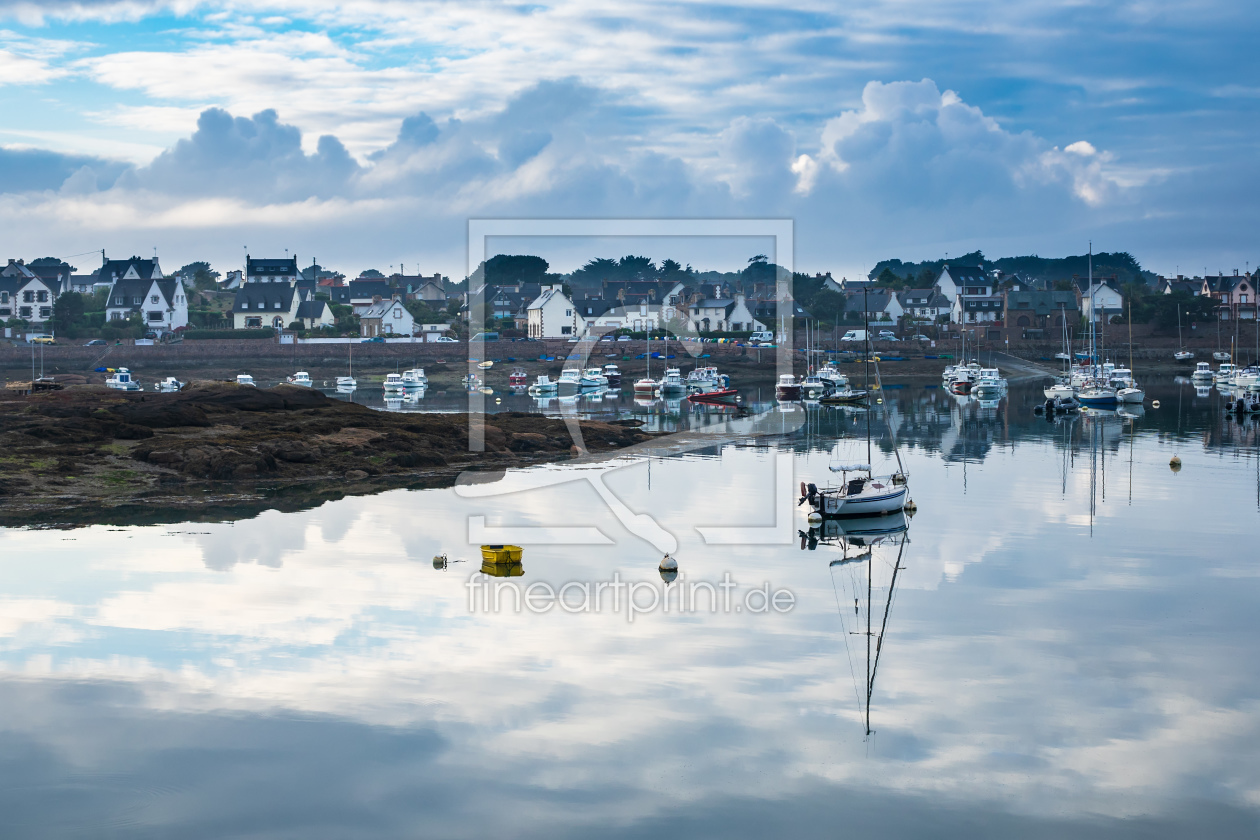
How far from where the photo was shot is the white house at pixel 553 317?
162 m

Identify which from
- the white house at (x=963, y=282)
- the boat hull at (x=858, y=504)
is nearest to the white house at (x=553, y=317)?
the white house at (x=963, y=282)

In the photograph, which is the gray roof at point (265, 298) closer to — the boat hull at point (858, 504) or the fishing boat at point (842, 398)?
the fishing boat at point (842, 398)

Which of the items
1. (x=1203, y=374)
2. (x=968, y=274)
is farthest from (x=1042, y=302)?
(x=1203, y=374)

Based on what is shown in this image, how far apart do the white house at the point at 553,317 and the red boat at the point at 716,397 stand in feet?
168

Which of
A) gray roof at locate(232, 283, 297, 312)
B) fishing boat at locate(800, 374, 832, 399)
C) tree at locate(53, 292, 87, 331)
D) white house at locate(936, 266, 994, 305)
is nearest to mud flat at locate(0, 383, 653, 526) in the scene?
fishing boat at locate(800, 374, 832, 399)

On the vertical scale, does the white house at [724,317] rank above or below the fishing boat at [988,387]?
above

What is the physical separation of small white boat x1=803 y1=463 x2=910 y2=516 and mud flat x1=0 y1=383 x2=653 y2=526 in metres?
14.2

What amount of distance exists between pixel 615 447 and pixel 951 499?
2317cm

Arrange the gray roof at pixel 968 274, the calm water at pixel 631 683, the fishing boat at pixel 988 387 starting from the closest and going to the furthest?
the calm water at pixel 631 683, the fishing boat at pixel 988 387, the gray roof at pixel 968 274

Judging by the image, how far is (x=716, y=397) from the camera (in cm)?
10956

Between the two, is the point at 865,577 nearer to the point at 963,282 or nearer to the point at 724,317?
the point at 724,317

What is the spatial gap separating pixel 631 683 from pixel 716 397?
86740mm

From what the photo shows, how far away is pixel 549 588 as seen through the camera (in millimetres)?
31688

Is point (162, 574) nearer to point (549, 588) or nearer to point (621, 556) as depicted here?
point (549, 588)
